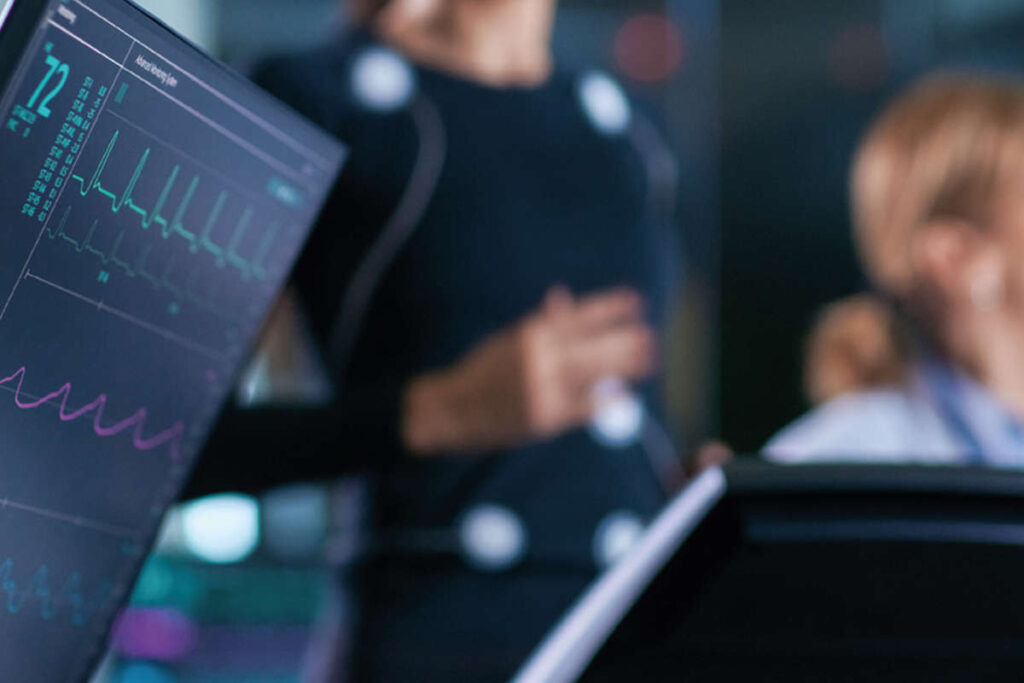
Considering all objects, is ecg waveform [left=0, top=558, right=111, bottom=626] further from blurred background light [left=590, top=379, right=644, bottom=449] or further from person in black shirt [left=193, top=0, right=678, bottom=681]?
blurred background light [left=590, top=379, right=644, bottom=449]

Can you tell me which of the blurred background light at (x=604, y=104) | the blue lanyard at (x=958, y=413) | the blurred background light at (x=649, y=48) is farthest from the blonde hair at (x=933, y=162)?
the blurred background light at (x=649, y=48)

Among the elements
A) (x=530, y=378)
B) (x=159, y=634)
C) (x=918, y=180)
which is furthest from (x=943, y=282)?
(x=159, y=634)

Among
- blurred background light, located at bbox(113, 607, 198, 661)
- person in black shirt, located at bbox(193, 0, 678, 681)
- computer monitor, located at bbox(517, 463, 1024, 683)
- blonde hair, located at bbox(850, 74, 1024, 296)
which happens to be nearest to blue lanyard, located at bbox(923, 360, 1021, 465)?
blonde hair, located at bbox(850, 74, 1024, 296)

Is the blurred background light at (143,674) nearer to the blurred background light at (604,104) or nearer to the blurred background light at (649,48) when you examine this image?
the blurred background light at (649,48)

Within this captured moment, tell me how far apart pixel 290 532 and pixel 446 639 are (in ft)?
6.91

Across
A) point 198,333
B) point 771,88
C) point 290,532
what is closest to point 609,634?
point 198,333

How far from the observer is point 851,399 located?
5.42ft

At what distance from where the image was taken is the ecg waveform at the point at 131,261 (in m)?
0.51

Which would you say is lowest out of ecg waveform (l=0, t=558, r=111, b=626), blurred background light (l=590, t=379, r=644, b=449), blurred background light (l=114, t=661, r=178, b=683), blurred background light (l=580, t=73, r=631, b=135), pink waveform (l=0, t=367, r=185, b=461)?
blurred background light (l=114, t=661, r=178, b=683)

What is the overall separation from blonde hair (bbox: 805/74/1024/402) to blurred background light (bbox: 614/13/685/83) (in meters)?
1.71

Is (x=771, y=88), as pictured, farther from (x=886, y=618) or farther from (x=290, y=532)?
(x=886, y=618)

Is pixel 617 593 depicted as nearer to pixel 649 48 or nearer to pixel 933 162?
pixel 933 162

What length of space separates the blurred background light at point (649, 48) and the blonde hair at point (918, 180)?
1.71 meters

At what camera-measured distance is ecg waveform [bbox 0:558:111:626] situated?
545 millimetres
